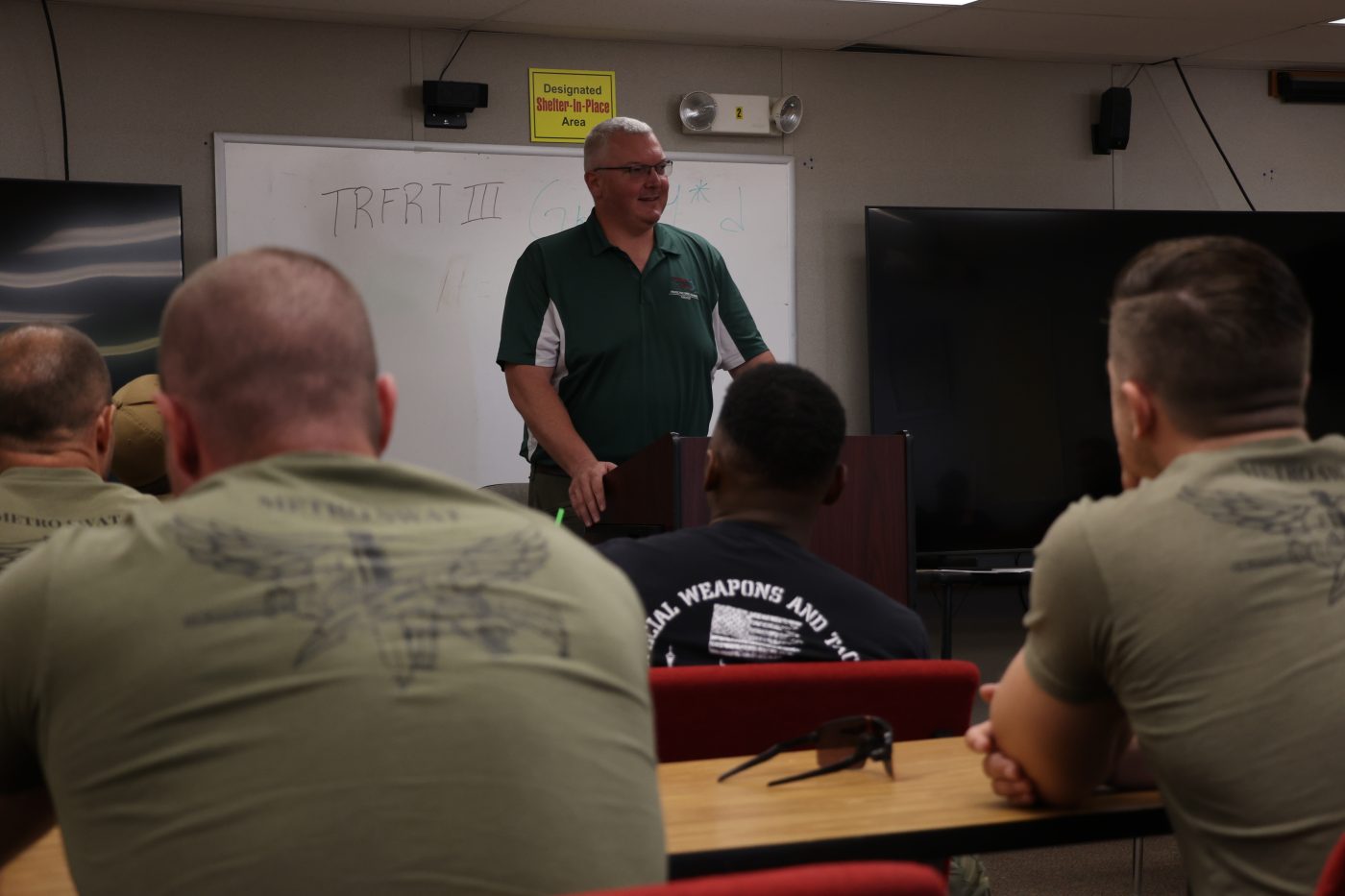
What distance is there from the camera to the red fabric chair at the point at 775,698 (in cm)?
166

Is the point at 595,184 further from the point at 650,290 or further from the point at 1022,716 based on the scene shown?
the point at 1022,716

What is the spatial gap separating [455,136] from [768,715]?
3.83 meters

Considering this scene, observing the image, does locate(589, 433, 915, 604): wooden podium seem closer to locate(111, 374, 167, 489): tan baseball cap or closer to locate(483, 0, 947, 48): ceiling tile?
locate(111, 374, 167, 489): tan baseball cap

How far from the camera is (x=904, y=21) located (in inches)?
199

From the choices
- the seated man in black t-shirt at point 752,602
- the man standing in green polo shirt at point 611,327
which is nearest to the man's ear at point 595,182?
the man standing in green polo shirt at point 611,327

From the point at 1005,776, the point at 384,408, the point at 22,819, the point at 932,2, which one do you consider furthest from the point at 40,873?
the point at 932,2

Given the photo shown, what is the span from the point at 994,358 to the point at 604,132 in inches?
85.3

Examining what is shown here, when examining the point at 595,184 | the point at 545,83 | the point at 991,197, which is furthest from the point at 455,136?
the point at 991,197

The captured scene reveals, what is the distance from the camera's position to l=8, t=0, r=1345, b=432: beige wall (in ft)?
15.6

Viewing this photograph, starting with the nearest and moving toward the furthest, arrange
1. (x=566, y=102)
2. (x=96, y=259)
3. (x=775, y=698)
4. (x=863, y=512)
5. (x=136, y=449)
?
(x=775, y=698)
(x=136, y=449)
(x=863, y=512)
(x=96, y=259)
(x=566, y=102)

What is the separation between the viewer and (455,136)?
5.12 meters

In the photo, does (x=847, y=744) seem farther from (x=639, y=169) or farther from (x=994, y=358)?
(x=994, y=358)

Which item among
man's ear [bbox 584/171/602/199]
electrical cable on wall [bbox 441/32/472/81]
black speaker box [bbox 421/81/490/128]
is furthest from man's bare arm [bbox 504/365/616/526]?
electrical cable on wall [bbox 441/32/472/81]

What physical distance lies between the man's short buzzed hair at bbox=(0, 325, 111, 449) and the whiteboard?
2356mm
